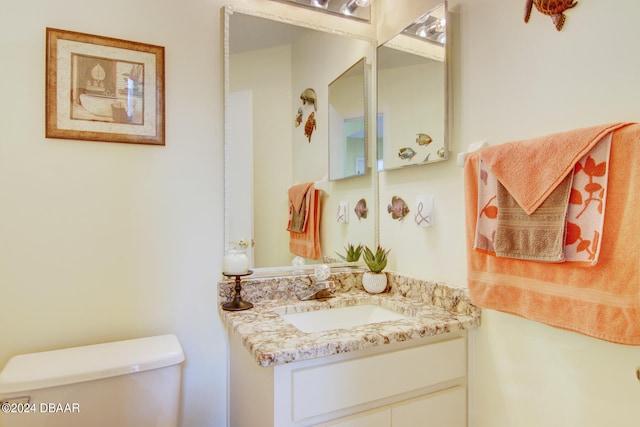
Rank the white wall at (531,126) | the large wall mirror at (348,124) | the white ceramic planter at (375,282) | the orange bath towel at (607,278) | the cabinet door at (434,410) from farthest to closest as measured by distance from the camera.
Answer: the large wall mirror at (348,124), the white ceramic planter at (375,282), the cabinet door at (434,410), the white wall at (531,126), the orange bath towel at (607,278)

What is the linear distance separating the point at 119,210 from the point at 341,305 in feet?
3.10

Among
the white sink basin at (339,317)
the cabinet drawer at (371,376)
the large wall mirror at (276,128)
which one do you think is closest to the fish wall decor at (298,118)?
the large wall mirror at (276,128)

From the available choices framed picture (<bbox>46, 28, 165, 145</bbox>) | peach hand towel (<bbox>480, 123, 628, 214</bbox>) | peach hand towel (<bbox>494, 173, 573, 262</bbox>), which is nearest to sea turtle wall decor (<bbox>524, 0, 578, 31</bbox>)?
peach hand towel (<bbox>480, 123, 628, 214</bbox>)

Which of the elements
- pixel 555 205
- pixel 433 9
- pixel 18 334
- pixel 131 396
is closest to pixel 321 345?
pixel 131 396

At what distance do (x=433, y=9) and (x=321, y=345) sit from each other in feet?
4.33

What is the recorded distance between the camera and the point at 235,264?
1306 mm

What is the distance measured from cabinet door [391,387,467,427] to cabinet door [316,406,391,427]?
0.02 m

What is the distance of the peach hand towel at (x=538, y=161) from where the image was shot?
844 mm

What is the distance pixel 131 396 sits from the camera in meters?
1.06

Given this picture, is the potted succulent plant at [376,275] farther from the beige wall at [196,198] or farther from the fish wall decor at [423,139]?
the fish wall decor at [423,139]

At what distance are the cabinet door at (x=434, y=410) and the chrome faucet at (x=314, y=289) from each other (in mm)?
523

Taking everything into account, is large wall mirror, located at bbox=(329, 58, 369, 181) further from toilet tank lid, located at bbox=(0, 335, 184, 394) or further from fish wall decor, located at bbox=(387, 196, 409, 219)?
toilet tank lid, located at bbox=(0, 335, 184, 394)

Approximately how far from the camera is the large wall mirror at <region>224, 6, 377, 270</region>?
1455 millimetres

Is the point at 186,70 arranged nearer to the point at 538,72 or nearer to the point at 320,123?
the point at 320,123
